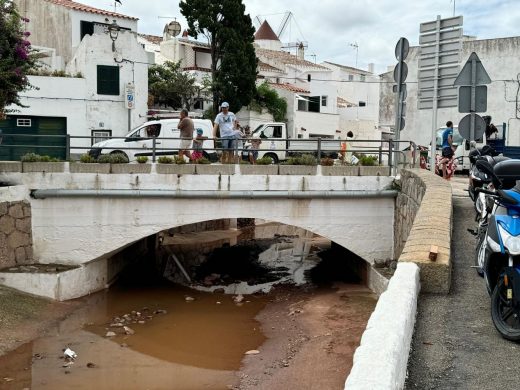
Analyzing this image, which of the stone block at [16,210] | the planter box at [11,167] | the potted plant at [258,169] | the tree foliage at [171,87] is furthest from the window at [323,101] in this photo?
the stone block at [16,210]

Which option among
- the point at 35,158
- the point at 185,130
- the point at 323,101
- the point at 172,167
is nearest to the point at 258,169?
the point at 172,167

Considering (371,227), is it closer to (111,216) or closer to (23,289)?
(111,216)

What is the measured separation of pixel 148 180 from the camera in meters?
14.9

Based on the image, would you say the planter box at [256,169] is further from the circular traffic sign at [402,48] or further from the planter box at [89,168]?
the circular traffic sign at [402,48]

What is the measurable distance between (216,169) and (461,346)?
35.7ft

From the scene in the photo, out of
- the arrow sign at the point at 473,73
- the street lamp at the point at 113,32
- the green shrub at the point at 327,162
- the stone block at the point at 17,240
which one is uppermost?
the street lamp at the point at 113,32

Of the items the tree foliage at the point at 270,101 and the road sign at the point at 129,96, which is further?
the tree foliage at the point at 270,101

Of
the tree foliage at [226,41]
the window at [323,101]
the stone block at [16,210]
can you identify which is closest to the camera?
the stone block at [16,210]

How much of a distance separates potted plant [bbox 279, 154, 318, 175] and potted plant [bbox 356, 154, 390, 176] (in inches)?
48.0

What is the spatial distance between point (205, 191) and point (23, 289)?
4873 millimetres

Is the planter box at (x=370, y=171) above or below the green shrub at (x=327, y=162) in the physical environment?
below

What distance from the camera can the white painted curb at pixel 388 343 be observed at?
3.09 metres

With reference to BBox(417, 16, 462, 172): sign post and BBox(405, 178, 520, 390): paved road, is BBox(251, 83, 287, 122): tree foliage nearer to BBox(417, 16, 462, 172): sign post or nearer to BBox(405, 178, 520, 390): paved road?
BBox(417, 16, 462, 172): sign post

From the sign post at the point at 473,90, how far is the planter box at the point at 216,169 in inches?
261
